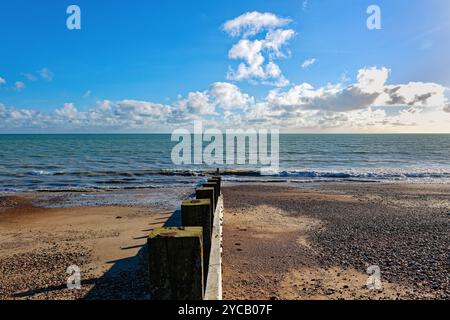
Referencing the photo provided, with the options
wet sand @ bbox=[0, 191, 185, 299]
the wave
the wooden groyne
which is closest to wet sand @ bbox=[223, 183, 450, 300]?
wet sand @ bbox=[0, 191, 185, 299]

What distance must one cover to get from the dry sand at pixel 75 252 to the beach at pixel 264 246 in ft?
0.09

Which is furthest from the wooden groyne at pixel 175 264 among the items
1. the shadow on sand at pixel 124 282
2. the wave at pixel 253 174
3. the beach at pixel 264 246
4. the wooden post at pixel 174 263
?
the wave at pixel 253 174

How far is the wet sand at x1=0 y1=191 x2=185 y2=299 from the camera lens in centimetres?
584

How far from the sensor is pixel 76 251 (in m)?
8.00

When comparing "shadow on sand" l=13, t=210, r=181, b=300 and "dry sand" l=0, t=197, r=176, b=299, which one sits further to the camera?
"dry sand" l=0, t=197, r=176, b=299

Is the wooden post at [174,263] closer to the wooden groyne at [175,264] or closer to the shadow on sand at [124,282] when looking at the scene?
the wooden groyne at [175,264]

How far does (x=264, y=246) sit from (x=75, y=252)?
15.6 feet

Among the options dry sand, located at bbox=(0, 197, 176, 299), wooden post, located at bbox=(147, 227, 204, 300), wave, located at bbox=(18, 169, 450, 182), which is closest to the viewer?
wooden post, located at bbox=(147, 227, 204, 300)

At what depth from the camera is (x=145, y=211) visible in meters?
13.0

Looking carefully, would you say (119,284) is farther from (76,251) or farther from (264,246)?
(264,246)

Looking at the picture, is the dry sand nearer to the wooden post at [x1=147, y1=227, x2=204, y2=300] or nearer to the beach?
the beach

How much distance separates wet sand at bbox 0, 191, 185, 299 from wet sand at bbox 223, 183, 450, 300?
6.98 ft

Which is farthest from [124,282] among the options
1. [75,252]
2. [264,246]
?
[264,246]
